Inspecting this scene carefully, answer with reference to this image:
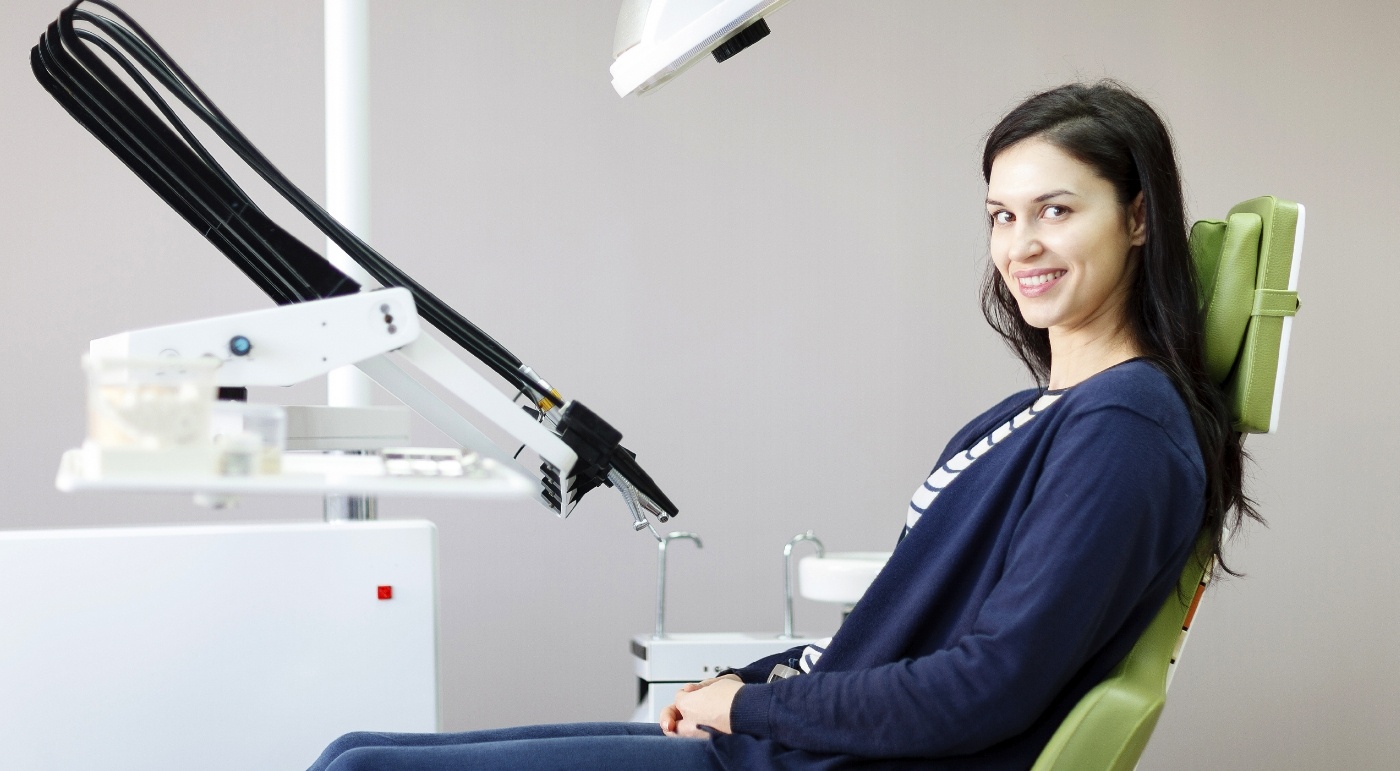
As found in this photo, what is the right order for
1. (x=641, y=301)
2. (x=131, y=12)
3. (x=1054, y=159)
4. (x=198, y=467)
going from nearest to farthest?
(x=198, y=467), (x=1054, y=159), (x=131, y=12), (x=641, y=301)

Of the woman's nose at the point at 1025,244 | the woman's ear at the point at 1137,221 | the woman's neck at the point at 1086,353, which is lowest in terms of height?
the woman's neck at the point at 1086,353

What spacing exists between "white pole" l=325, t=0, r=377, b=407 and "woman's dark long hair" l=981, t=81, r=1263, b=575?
103 cm

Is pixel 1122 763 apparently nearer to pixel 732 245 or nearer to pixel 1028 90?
pixel 732 245

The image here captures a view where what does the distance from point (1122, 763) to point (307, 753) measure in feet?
3.20

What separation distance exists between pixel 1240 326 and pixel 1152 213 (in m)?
0.15

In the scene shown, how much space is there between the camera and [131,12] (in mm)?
3076

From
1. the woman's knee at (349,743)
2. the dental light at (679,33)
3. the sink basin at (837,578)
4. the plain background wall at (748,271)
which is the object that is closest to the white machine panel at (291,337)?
the dental light at (679,33)

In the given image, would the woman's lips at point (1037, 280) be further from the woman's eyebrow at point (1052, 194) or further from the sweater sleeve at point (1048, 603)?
the sweater sleeve at point (1048, 603)

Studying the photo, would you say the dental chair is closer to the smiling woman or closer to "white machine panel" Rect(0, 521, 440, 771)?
the smiling woman

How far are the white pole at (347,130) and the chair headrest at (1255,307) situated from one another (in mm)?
1203

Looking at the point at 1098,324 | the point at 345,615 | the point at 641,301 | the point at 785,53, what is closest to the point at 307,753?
the point at 345,615

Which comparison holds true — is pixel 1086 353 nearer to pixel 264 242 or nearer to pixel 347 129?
pixel 264 242

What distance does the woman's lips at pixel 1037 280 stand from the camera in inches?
50.6

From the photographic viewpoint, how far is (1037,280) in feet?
4.25
